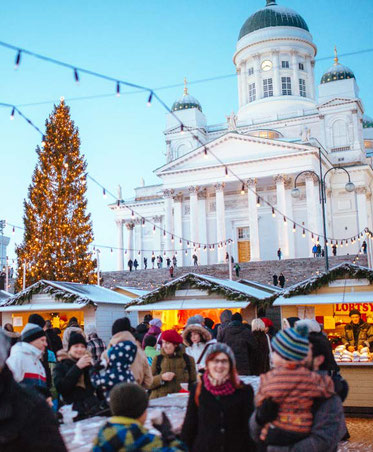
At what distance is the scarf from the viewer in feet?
13.0

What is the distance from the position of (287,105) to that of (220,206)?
15.5 metres

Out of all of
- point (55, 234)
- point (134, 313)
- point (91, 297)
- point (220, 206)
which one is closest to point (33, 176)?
point (55, 234)

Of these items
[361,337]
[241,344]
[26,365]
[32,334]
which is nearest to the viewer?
[26,365]

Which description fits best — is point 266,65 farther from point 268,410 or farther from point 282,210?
point 268,410

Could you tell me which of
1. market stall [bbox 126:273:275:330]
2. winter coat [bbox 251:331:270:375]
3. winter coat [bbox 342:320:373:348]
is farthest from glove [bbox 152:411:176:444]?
market stall [bbox 126:273:275:330]

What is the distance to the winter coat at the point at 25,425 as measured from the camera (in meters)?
2.83

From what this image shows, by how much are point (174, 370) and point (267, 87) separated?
5115 cm

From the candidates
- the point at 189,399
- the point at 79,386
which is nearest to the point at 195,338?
the point at 79,386

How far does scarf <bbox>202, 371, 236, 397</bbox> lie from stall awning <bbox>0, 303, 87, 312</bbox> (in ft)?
39.7

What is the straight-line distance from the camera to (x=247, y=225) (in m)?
46.7

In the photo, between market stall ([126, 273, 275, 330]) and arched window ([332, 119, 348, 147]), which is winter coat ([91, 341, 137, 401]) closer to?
market stall ([126, 273, 275, 330])

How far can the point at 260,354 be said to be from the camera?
28.7 feet

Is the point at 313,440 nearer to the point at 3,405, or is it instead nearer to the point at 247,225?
the point at 3,405

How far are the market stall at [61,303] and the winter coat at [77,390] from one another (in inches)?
397
